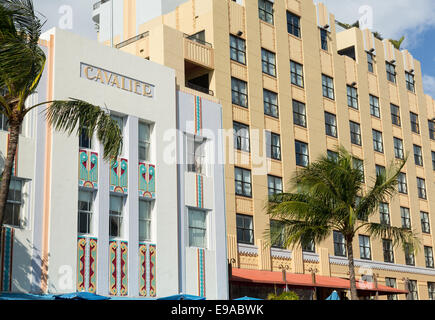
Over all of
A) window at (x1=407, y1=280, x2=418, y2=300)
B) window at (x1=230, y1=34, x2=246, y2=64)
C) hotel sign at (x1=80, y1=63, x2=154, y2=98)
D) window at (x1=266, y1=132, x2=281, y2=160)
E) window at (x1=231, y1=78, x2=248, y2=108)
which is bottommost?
window at (x1=407, y1=280, x2=418, y2=300)

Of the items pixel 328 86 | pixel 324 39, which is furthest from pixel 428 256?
pixel 324 39

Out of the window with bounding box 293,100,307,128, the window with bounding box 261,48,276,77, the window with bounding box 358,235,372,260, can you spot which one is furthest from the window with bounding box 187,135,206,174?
the window with bounding box 358,235,372,260

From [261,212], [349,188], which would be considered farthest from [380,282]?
[349,188]

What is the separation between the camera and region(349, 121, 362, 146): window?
46.1 m

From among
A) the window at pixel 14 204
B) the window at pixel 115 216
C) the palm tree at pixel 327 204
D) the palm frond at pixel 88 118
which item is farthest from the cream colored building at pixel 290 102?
the palm frond at pixel 88 118

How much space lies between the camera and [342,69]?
152 ft

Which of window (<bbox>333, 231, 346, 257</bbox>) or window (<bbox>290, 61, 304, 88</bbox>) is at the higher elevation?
window (<bbox>290, 61, 304, 88</bbox>)

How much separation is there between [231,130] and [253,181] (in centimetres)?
317

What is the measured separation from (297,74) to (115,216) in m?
20.6

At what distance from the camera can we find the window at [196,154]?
1155 inches

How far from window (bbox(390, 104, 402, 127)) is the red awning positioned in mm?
15464

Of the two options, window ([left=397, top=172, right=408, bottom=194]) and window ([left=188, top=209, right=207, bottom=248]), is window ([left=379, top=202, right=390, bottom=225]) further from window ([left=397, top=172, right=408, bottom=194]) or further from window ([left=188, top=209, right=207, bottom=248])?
window ([left=188, top=209, right=207, bottom=248])

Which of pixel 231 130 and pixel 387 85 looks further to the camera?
pixel 387 85

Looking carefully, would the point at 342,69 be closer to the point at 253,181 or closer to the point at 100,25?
the point at 253,181
